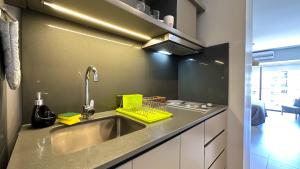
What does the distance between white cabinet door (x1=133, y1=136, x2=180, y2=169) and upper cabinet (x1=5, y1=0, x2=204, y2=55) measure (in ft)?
2.54

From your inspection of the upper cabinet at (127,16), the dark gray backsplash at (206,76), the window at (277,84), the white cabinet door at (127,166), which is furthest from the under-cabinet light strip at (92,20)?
the window at (277,84)

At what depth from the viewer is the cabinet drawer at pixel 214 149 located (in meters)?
1.10

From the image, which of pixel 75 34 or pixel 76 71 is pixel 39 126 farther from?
pixel 75 34

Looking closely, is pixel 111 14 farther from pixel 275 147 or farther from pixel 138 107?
pixel 275 147

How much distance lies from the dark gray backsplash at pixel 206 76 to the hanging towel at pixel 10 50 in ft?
5.44

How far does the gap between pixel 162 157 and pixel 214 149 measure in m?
0.78

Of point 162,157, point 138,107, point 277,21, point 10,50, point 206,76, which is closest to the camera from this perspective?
point 10,50

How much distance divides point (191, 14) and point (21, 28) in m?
1.43

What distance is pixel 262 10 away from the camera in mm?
2508

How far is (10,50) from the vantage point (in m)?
0.40

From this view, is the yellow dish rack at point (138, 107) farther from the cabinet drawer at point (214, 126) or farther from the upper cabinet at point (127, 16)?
the upper cabinet at point (127, 16)

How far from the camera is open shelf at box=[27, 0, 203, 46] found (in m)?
0.76

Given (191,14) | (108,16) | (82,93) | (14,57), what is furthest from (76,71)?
(191,14)

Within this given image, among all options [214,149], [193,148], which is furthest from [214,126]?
[193,148]
